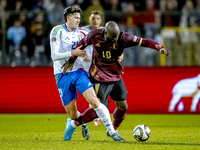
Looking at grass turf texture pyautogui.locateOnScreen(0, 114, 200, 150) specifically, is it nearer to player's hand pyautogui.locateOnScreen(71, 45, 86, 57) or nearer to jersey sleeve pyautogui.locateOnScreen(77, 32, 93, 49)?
player's hand pyautogui.locateOnScreen(71, 45, 86, 57)

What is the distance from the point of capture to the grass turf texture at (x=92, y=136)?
19.3 ft

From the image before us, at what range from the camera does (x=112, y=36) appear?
6.09 m

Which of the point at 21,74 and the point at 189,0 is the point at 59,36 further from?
the point at 189,0

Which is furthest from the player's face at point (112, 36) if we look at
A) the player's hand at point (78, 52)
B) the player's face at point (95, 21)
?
the player's face at point (95, 21)

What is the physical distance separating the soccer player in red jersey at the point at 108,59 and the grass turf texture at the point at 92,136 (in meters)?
0.67

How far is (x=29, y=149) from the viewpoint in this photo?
223 inches

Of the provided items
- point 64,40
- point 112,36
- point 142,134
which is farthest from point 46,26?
point 142,134

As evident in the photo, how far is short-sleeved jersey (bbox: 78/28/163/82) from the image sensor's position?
6246mm

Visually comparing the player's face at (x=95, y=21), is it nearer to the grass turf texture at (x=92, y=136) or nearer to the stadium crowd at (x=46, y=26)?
the grass turf texture at (x=92, y=136)

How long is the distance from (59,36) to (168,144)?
268 cm

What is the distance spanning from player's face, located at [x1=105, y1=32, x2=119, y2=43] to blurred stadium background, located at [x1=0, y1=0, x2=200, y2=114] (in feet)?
16.7

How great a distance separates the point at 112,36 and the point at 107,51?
35cm

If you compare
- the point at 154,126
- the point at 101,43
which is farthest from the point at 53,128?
the point at 101,43

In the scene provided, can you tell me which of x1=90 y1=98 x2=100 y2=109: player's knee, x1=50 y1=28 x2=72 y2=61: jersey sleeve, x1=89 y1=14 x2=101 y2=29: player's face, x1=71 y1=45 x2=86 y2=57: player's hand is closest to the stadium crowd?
x1=89 y1=14 x2=101 y2=29: player's face
